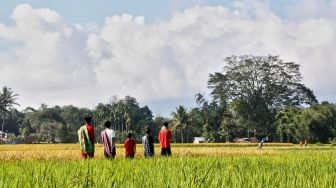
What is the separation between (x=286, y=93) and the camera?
268 feet

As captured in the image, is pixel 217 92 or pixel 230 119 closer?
pixel 230 119

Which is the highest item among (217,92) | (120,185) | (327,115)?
(217,92)

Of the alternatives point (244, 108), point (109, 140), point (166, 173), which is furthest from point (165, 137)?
point (244, 108)

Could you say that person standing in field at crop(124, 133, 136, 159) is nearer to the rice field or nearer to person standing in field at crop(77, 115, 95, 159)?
person standing in field at crop(77, 115, 95, 159)

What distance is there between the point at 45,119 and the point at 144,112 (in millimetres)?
22294

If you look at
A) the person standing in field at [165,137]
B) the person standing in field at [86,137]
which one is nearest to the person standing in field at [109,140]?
the person standing in field at [86,137]


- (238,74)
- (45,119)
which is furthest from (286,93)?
(45,119)

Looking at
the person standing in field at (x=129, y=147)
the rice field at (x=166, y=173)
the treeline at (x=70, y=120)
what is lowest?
the rice field at (x=166, y=173)

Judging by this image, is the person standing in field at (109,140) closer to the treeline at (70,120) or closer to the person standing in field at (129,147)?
the person standing in field at (129,147)

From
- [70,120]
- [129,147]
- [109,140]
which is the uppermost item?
[70,120]

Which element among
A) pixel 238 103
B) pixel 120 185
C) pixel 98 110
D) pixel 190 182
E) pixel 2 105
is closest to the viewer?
pixel 190 182

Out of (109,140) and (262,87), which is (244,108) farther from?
(109,140)

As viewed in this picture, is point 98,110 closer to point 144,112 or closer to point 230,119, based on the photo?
point 144,112

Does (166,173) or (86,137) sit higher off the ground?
(86,137)
